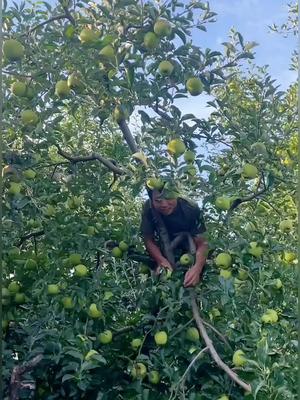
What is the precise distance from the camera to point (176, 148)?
7.08ft

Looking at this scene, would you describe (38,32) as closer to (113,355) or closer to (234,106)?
(234,106)

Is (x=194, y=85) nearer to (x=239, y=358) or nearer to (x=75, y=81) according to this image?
(x=75, y=81)

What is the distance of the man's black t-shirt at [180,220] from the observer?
7.66ft

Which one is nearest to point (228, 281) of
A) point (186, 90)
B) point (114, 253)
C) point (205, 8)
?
point (114, 253)

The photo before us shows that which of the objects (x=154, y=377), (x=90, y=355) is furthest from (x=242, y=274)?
(x=90, y=355)

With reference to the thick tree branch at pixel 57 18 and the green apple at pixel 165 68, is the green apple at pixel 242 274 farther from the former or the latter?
the thick tree branch at pixel 57 18

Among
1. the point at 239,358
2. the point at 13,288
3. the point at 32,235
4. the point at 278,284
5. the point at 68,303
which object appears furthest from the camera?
the point at 32,235

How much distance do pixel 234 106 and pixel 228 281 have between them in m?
0.65

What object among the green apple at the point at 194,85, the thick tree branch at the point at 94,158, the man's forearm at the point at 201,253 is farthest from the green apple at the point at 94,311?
the green apple at the point at 194,85

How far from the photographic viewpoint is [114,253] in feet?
7.68

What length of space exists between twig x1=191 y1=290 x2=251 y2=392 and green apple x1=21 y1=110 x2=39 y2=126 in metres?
0.70

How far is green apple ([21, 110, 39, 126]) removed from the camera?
7.28 ft

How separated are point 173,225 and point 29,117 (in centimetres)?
59

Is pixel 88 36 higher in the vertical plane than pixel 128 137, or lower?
higher
